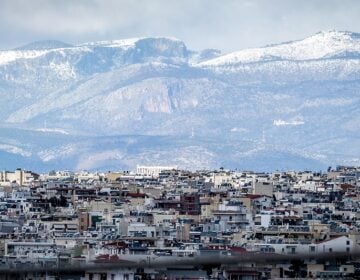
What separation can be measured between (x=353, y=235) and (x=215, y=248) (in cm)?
561

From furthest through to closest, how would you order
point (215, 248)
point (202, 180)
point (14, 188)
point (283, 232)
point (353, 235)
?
point (202, 180) < point (14, 188) < point (283, 232) < point (353, 235) < point (215, 248)

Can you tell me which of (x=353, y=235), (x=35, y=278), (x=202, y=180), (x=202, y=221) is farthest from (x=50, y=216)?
(x=35, y=278)

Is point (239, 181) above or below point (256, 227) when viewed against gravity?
above

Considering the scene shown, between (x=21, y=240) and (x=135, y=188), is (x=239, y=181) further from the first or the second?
(x=21, y=240)

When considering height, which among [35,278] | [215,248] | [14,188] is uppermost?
[14,188]

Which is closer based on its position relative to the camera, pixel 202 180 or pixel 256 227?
pixel 256 227

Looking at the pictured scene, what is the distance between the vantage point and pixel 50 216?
2621 inches

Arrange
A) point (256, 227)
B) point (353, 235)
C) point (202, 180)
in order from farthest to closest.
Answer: point (202, 180)
point (256, 227)
point (353, 235)

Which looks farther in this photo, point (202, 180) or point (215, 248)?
point (202, 180)

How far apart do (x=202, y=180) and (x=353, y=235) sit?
53.8 m

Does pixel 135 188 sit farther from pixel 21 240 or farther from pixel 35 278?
pixel 35 278

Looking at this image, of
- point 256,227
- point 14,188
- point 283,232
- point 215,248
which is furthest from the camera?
point 14,188

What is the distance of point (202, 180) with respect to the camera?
4072 inches

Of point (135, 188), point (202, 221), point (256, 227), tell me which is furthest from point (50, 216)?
point (135, 188)
